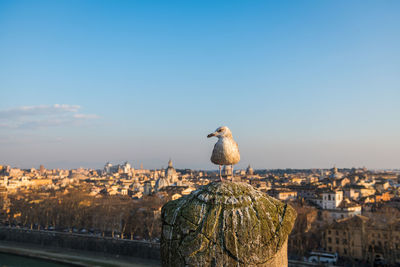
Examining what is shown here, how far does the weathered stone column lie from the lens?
17.0ft

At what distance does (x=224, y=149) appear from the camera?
628 centimetres

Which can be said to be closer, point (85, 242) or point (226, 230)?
point (226, 230)

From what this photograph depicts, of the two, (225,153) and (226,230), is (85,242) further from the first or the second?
(226,230)

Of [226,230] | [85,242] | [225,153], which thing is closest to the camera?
[226,230]

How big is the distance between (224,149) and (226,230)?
57.8 inches

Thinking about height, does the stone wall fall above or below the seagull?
below

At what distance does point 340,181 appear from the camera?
98.9 metres

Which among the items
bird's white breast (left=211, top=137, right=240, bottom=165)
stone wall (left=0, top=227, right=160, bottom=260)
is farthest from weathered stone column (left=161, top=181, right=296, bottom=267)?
stone wall (left=0, top=227, right=160, bottom=260)

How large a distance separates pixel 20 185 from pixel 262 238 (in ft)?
400

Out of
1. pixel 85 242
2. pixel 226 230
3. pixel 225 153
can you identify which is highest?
pixel 225 153

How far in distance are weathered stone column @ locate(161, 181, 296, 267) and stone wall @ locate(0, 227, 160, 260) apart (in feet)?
104

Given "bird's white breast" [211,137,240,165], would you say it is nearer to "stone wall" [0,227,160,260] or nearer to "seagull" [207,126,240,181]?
"seagull" [207,126,240,181]

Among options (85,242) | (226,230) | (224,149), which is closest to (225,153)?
(224,149)

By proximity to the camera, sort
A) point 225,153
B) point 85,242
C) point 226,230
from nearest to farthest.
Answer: point 226,230, point 225,153, point 85,242
